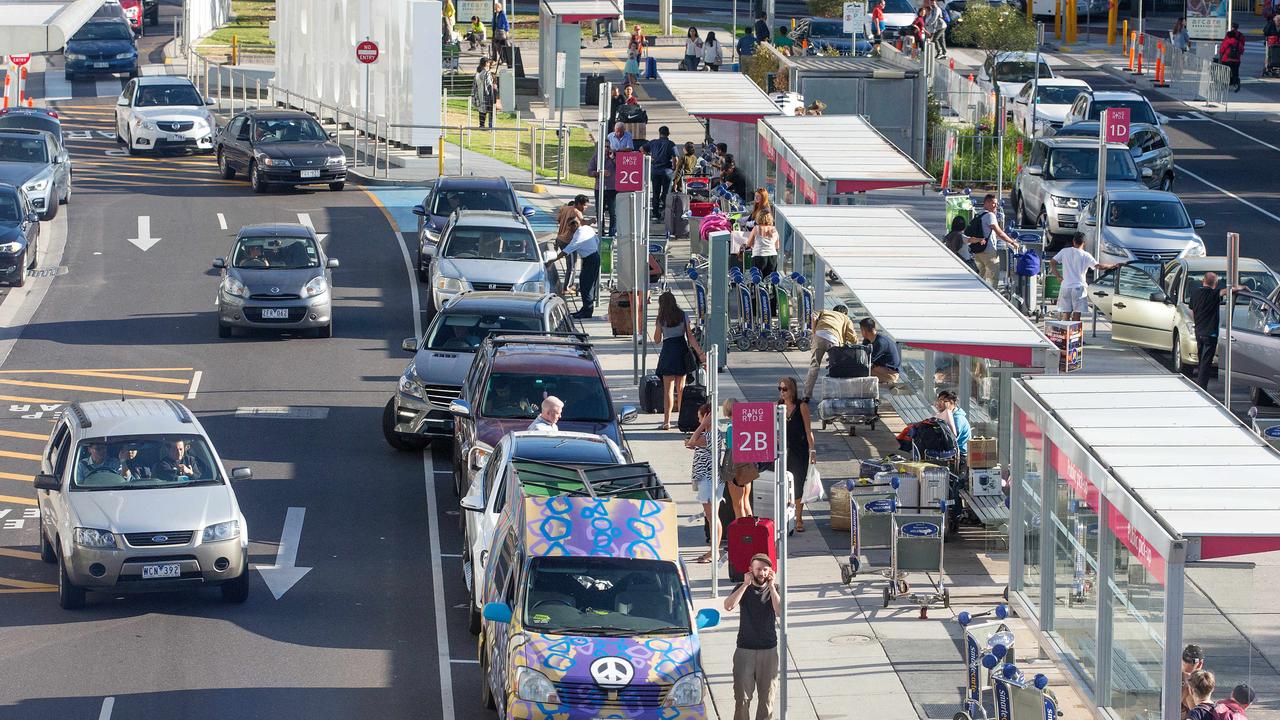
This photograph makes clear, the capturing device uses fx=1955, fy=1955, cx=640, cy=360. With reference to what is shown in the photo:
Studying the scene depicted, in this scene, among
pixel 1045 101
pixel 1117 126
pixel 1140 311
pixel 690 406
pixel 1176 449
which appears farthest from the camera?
pixel 1045 101

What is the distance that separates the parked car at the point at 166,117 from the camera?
1765 inches

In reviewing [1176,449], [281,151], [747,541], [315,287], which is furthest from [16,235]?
[1176,449]

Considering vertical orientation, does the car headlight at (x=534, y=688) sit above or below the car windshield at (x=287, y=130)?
below

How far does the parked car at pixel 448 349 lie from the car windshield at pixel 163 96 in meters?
22.8

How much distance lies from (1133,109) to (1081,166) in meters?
8.40

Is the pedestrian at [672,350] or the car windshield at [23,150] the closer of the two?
the pedestrian at [672,350]

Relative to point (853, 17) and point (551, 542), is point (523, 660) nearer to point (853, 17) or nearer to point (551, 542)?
point (551, 542)

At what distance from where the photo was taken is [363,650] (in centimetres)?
1689

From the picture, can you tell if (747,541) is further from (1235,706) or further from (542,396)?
(1235,706)

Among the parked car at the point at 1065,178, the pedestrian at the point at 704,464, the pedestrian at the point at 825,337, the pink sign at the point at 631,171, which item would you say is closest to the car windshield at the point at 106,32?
the parked car at the point at 1065,178

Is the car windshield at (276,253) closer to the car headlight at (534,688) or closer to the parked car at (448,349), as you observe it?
the parked car at (448,349)

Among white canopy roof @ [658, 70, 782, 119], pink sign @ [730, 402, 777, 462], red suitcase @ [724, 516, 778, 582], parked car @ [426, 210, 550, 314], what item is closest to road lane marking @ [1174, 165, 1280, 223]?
white canopy roof @ [658, 70, 782, 119]

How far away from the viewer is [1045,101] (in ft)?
154

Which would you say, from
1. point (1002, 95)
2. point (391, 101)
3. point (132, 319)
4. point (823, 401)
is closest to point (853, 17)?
point (1002, 95)
